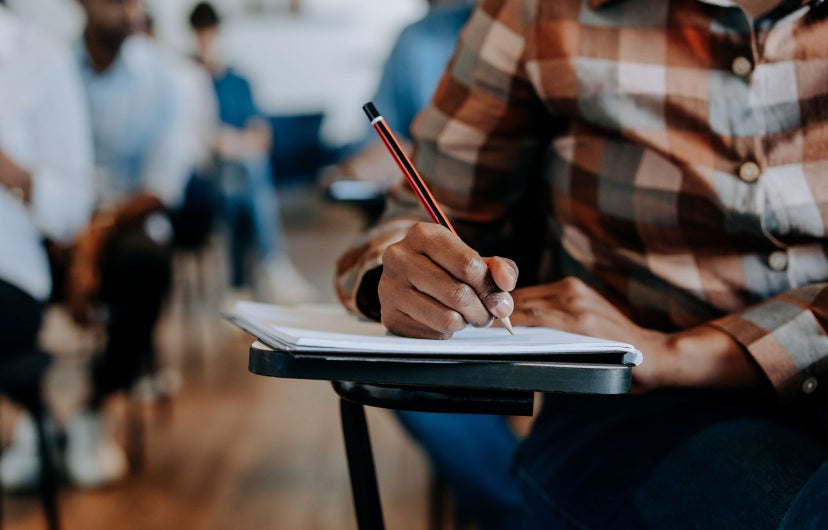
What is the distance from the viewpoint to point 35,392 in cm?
146

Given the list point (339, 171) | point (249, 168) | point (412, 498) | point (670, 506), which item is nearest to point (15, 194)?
point (339, 171)

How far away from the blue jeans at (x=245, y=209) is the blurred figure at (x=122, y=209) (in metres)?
1.71

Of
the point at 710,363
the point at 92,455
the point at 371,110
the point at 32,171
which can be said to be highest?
the point at 371,110

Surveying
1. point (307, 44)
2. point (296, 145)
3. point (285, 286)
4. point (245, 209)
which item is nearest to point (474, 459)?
point (285, 286)

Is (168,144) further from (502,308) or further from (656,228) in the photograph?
(502,308)

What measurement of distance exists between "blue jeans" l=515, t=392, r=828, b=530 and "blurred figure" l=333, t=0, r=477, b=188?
1.10 m

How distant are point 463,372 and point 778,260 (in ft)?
1.47

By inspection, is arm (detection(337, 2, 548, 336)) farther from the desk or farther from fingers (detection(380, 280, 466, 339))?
the desk

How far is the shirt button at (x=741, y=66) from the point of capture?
0.81 m

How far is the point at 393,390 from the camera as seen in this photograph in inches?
23.2

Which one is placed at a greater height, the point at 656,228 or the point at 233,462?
the point at 656,228

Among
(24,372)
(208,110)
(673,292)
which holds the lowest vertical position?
(208,110)

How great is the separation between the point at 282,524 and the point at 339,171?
0.84 meters

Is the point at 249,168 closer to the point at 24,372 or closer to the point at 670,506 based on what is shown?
the point at 24,372
